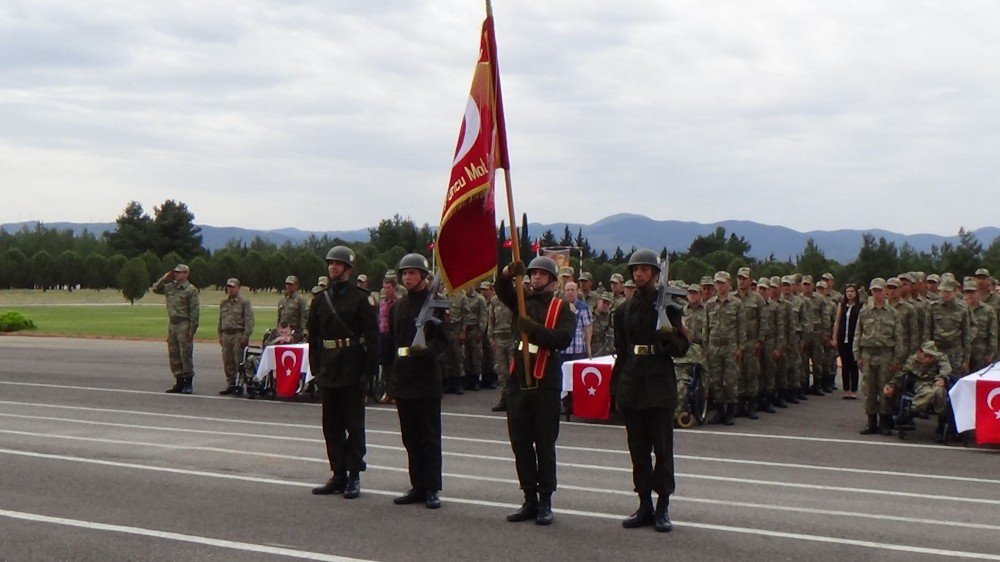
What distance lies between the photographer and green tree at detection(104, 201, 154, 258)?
111 metres

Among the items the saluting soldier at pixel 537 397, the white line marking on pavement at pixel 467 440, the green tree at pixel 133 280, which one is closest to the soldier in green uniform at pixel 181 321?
the white line marking on pavement at pixel 467 440

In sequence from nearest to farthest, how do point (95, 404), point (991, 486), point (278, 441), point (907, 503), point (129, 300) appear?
point (907, 503) → point (991, 486) → point (278, 441) → point (95, 404) → point (129, 300)

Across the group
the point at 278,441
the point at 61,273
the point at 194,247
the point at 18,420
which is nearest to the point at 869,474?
the point at 278,441

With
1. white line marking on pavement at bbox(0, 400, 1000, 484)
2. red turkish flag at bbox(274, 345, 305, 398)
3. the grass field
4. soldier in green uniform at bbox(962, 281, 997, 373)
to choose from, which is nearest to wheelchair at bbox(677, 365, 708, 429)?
white line marking on pavement at bbox(0, 400, 1000, 484)

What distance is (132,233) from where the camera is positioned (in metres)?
112

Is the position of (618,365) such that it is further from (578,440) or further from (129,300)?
(129,300)

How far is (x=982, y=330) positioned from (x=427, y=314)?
10171mm

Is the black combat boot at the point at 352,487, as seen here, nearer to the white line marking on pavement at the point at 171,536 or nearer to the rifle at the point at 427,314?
the rifle at the point at 427,314

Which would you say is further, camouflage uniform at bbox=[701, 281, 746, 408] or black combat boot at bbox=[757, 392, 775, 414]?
black combat boot at bbox=[757, 392, 775, 414]

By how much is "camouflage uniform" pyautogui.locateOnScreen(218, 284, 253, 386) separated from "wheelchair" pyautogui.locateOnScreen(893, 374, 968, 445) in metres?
A: 10.2

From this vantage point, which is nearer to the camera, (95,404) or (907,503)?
(907,503)

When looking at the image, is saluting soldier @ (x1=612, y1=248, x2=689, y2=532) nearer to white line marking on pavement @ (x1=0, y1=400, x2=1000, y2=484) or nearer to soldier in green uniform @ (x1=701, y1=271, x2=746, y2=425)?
white line marking on pavement @ (x1=0, y1=400, x2=1000, y2=484)

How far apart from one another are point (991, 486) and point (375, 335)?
6100 millimetres

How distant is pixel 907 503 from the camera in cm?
993
